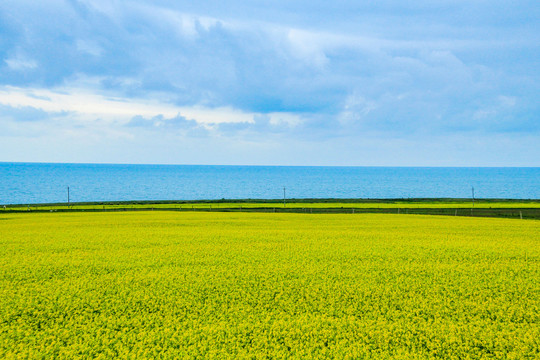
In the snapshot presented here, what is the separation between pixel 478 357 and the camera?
5293mm

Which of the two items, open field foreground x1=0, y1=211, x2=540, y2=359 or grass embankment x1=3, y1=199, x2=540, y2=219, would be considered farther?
grass embankment x1=3, y1=199, x2=540, y2=219

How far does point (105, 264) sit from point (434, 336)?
9148 millimetres

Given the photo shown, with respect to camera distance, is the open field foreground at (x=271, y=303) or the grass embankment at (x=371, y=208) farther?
the grass embankment at (x=371, y=208)

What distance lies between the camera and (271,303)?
24.1 feet

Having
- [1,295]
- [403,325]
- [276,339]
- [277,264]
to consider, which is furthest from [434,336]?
[1,295]

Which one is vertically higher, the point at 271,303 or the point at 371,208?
the point at 271,303

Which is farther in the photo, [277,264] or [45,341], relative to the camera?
[277,264]

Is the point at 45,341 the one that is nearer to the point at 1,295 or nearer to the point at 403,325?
the point at 1,295

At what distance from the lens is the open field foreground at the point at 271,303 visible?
5.61m

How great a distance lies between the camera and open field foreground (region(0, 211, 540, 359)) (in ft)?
18.4

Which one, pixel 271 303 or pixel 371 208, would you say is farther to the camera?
pixel 371 208

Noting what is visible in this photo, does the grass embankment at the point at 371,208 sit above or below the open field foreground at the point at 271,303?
below

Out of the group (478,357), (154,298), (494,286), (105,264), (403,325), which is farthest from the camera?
(105,264)

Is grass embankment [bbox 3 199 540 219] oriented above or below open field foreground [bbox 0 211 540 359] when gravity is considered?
below
